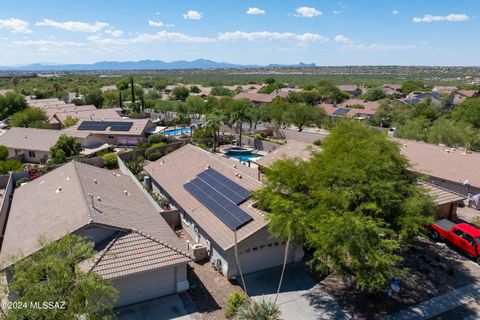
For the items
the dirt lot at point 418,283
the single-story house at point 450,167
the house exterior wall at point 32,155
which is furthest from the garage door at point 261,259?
the house exterior wall at point 32,155

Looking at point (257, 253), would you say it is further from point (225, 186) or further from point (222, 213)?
point (225, 186)

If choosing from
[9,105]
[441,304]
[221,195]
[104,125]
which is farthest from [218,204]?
[9,105]

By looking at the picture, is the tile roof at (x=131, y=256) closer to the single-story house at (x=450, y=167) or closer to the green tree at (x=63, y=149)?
the single-story house at (x=450, y=167)

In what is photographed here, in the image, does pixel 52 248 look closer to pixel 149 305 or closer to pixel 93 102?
pixel 149 305

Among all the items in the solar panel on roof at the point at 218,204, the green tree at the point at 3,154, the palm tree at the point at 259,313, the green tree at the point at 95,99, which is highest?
the green tree at the point at 95,99

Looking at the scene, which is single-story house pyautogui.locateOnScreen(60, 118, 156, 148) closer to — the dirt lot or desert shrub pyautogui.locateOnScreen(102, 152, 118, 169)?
desert shrub pyautogui.locateOnScreen(102, 152, 118, 169)

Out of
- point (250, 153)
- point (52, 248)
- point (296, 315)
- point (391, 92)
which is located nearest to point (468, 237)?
point (296, 315)
